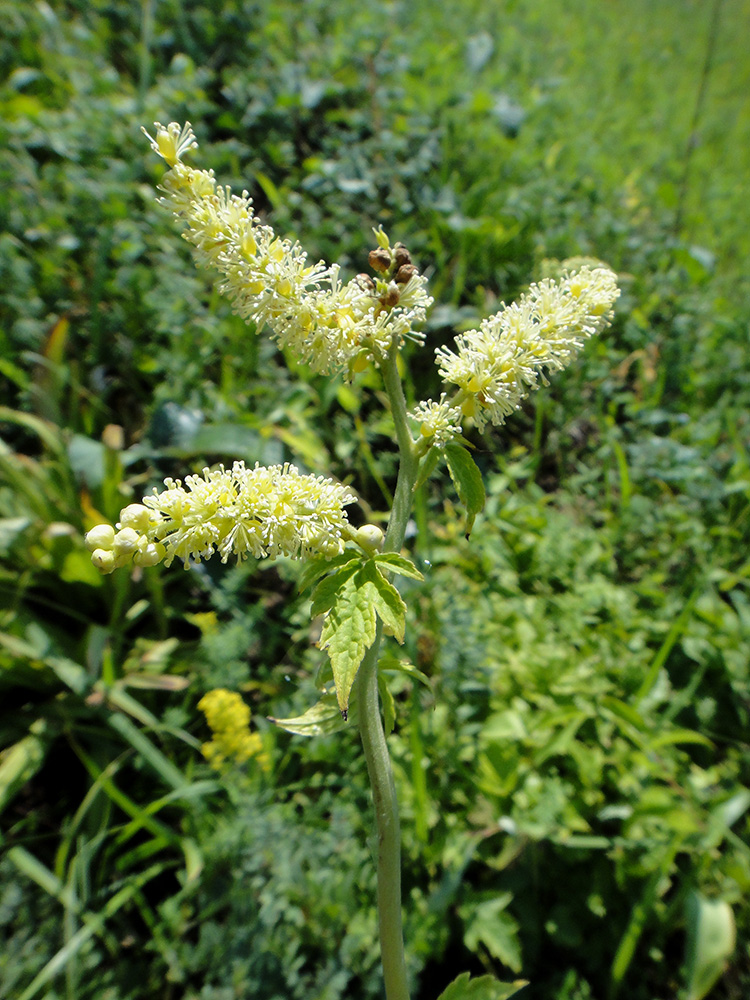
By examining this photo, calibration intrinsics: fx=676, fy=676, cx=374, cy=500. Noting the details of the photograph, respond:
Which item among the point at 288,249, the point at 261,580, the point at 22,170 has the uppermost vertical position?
the point at 22,170

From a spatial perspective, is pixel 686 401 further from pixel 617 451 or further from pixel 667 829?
pixel 667 829

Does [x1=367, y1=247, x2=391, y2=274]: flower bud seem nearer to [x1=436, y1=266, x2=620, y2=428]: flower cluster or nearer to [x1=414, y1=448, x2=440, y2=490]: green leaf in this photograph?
[x1=436, y1=266, x2=620, y2=428]: flower cluster

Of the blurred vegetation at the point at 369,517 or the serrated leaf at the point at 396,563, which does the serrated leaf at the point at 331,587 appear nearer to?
the serrated leaf at the point at 396,563

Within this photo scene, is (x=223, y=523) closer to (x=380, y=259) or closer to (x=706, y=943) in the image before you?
(x=380, y=259)

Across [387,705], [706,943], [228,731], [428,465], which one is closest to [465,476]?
[428,465]

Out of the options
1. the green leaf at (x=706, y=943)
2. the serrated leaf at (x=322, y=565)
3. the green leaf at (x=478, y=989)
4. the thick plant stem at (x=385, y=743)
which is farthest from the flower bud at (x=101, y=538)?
the green leaf at (x=706, y=943)

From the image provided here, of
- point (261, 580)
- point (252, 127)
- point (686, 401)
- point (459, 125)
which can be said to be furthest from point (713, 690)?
point (252, 127)

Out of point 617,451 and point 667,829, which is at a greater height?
point 617,451
